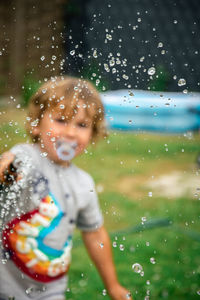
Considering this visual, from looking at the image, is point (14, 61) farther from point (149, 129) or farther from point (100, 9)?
point (149, 129)

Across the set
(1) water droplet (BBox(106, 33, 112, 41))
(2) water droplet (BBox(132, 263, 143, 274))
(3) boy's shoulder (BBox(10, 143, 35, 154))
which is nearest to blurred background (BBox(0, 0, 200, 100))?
(1) water droplet (BBox(106, 33, 112, 41))

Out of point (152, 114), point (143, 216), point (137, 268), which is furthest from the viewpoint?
point (152, 114)

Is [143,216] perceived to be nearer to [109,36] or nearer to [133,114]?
[133,114]

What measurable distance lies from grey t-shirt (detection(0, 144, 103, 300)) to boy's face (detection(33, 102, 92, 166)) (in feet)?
0.11

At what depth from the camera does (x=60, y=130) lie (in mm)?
1338

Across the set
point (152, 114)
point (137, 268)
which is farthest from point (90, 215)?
point (152, 114)

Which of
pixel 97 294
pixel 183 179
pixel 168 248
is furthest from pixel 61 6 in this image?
pixel 97 294

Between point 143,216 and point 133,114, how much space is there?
158 cm

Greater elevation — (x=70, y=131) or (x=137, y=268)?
(x=70, y=131)

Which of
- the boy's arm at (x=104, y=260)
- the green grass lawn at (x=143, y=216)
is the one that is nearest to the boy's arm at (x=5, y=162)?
the boy's arm at (x=104, y=260)

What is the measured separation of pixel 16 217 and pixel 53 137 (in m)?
0.22

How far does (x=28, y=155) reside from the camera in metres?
1.29

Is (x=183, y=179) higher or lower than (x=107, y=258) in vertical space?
higher

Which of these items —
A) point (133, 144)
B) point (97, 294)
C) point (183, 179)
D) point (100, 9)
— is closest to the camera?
point (97, 294)
